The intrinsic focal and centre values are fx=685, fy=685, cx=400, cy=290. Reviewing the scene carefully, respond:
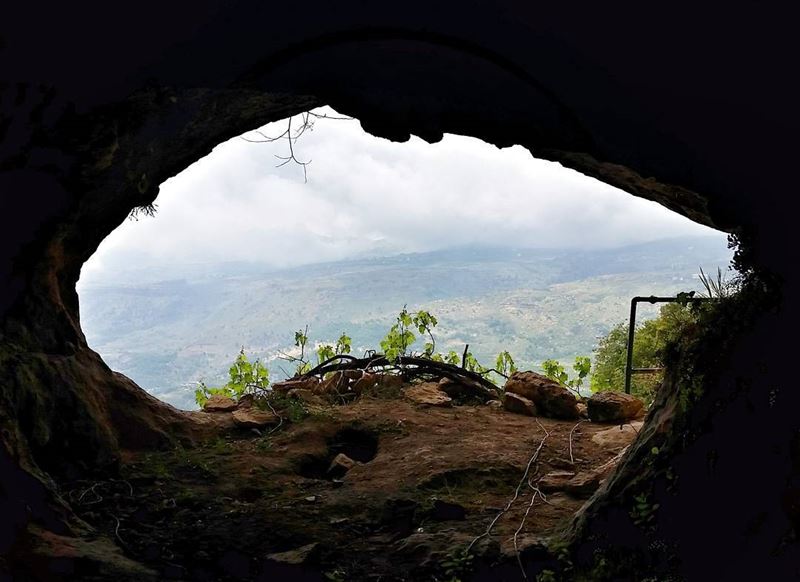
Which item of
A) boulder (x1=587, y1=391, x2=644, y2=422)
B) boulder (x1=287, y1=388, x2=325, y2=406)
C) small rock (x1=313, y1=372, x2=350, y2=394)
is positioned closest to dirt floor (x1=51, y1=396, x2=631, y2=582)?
boulder (x1=587, y1=391, x2=644, y2=422)

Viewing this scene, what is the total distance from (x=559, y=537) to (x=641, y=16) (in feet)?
8.37

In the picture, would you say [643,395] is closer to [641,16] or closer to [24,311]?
[641,16]

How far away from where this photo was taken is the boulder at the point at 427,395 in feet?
22.4

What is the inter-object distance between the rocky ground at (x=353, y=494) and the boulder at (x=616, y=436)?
21 mm

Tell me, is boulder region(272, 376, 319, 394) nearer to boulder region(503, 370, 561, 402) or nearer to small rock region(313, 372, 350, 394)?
small rock region(313, 372, 350, 394)

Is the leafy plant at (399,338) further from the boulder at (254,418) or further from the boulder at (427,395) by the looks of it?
the boulder at (254,418)

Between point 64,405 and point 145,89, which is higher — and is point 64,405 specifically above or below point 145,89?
below

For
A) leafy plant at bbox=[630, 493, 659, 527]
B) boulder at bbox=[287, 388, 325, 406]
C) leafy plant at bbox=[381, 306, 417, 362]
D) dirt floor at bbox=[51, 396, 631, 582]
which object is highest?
leafy plant at bbox=[381, 306, 417, 362]

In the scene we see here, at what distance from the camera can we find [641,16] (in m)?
2.86

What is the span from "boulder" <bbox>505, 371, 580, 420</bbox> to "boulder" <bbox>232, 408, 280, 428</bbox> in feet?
7.69

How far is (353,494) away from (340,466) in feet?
2.06

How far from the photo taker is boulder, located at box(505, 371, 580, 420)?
21.2 feet

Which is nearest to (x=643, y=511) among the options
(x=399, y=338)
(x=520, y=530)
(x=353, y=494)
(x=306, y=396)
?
(x=520, y=530)

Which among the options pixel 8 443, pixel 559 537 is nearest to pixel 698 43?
pixel 559 537
